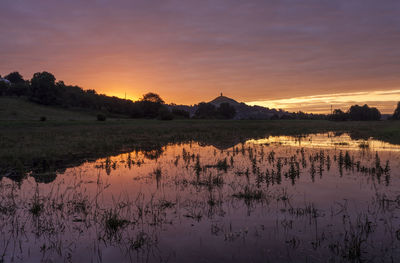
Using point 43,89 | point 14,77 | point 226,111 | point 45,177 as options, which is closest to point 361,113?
point 226,111

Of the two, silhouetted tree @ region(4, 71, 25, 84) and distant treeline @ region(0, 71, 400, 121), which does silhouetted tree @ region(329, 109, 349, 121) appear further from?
silhouetted tree @ region(4, 71, 25, 84)

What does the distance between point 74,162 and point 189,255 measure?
49.8 feet

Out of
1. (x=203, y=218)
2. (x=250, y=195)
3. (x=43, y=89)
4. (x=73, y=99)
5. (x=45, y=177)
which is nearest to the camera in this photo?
(x=203, y=218)

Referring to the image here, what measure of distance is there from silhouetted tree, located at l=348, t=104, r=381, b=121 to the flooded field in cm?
15276

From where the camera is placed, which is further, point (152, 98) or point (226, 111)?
point (226, 111)

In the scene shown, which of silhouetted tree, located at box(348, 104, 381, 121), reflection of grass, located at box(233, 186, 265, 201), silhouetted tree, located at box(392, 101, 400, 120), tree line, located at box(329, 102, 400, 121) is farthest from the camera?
silhouetted tree, located at box(348, 104, 381, 121)

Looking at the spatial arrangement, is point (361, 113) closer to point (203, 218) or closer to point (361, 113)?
point (361, 113)

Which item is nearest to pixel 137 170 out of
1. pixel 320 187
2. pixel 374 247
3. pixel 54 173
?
pixel 54 173

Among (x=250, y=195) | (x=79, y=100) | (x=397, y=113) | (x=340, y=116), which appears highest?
(x=79, y=100)

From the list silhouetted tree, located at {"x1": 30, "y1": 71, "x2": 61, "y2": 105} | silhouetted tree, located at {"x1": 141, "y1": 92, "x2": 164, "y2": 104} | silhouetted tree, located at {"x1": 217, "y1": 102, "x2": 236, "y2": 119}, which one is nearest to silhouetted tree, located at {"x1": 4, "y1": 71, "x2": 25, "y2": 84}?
silhouetted tree, located at {"x1": 30, "y1": 71, "x2": 61, "y2": 105}

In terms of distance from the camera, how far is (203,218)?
8195 mm

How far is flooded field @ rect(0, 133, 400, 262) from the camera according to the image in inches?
243

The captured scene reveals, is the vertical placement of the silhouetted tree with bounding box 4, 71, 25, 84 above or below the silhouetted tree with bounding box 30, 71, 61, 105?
above

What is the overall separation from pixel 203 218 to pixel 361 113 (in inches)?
6493
